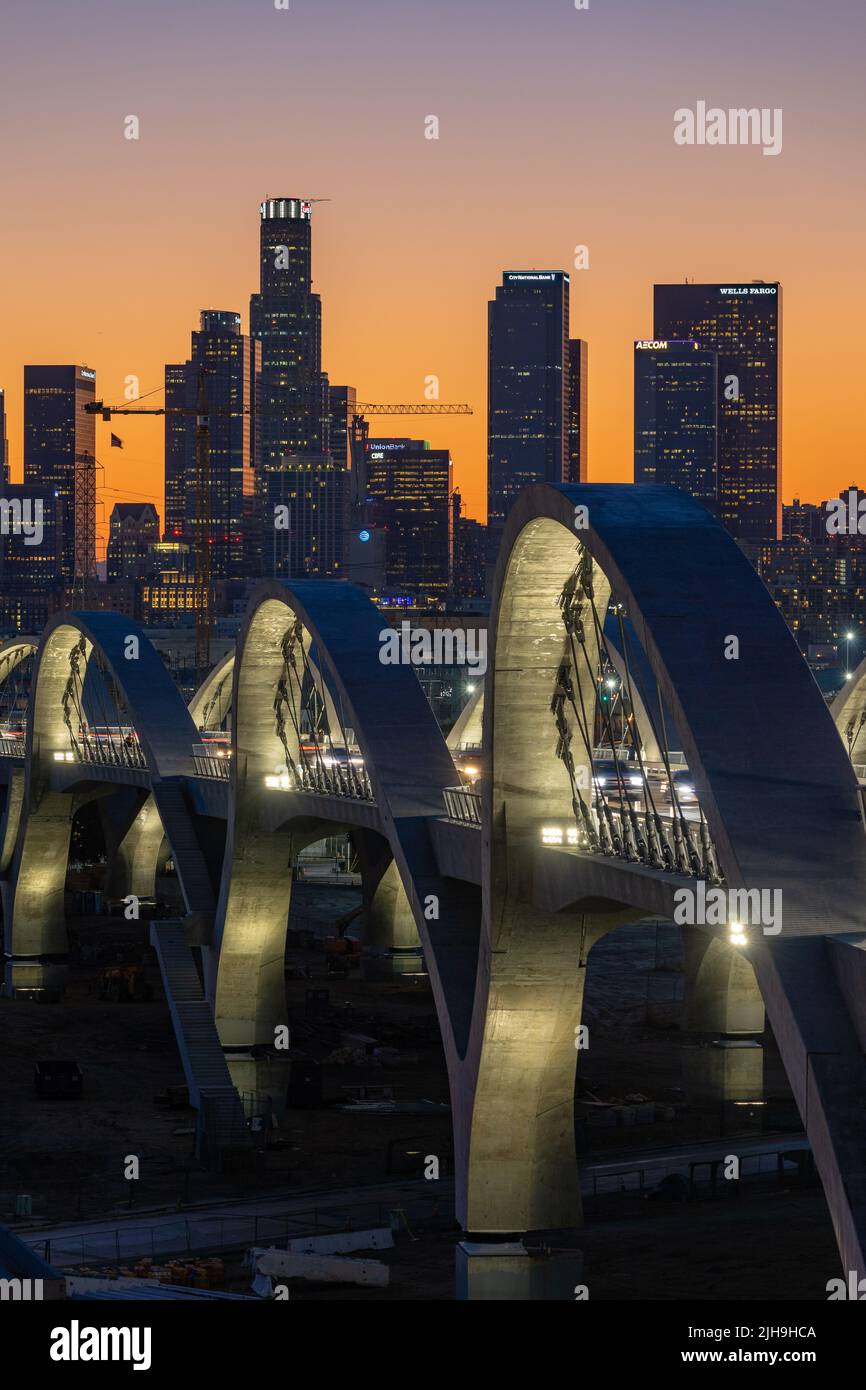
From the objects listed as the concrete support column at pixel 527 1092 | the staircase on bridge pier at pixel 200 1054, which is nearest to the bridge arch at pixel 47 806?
the staircase on bridge pier at pixel 200 1054

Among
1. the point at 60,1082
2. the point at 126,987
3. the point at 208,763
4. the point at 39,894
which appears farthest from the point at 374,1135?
the point at 39,894

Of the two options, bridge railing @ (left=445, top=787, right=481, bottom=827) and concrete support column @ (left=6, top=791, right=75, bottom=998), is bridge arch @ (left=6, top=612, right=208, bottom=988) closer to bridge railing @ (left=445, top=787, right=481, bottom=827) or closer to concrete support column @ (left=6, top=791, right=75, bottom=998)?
concrete support column @ (left=6, top=791, right=75, bottom=998)

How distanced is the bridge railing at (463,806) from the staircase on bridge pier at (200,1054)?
11533 mm

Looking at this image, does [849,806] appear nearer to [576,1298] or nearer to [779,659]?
[779,659]

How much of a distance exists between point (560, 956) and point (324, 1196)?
477 inches

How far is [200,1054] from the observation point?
67.8 m

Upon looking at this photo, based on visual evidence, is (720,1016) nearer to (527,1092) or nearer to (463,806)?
(463,806)

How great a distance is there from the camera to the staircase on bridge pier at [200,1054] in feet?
196

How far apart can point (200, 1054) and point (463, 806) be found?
1872cm

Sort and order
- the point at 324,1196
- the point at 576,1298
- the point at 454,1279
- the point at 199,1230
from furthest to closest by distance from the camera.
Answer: the point at 324,1196 → the point at 199,1230 → the point at 454,1279 → the point at 576,1298

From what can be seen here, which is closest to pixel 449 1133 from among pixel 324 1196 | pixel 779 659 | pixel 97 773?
pixel 324 1196
